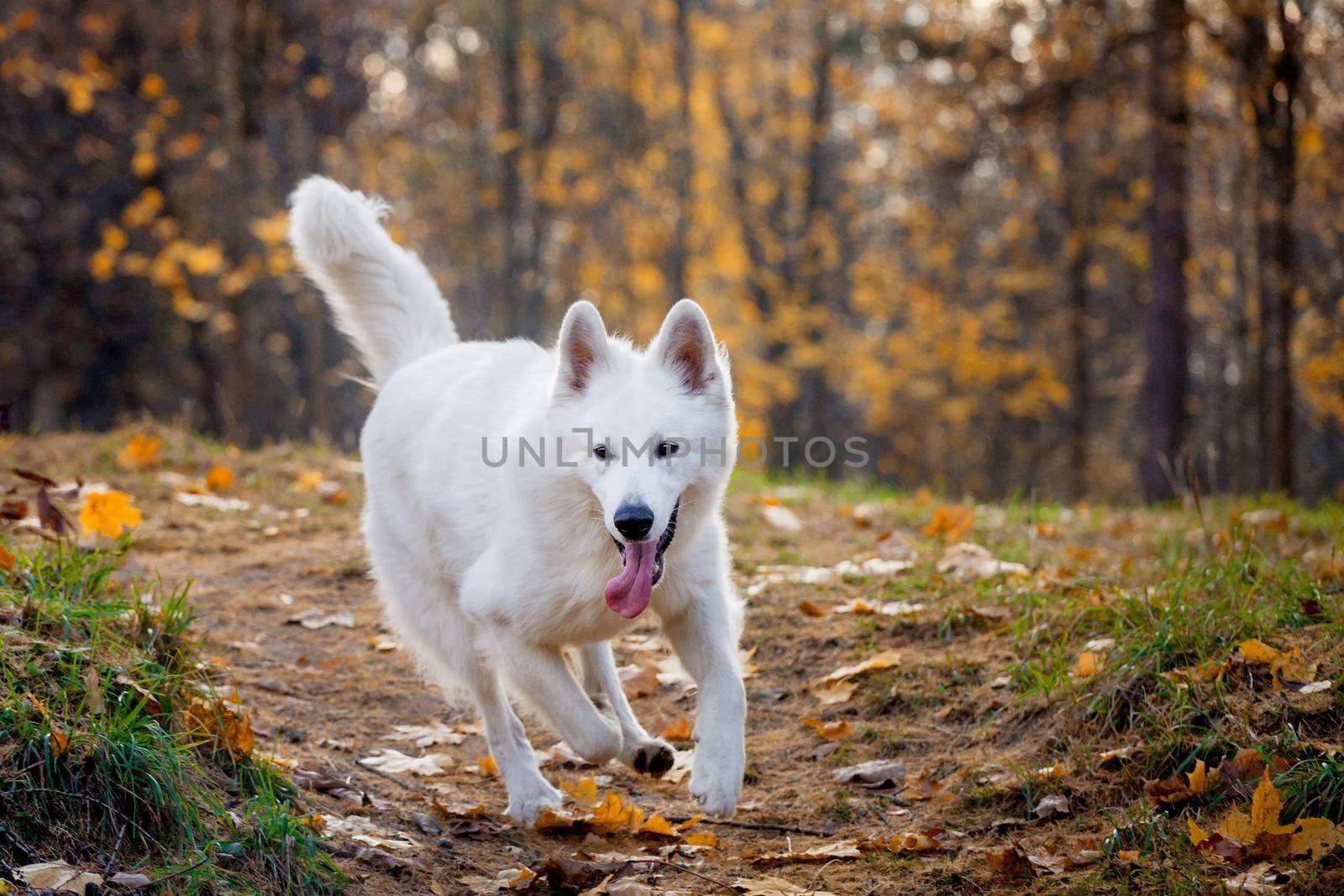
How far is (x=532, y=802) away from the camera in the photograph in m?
3.71

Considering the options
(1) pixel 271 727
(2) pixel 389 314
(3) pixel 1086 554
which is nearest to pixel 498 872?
(1) pixel 271 727

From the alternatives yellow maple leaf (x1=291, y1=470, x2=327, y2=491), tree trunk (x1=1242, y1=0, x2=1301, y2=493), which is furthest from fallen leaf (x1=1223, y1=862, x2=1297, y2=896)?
tree trunk (x1=1242, y1=0, x2=1301, y2=493)

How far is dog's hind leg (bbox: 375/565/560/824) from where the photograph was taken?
12.3 ft

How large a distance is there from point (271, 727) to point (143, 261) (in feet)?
38.2

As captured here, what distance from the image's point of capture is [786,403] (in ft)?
67.9

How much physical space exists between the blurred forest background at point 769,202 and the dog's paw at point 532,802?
5604 mm

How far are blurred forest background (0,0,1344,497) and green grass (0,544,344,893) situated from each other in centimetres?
589

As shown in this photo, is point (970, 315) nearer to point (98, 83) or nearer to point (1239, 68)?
point (1239, 68)

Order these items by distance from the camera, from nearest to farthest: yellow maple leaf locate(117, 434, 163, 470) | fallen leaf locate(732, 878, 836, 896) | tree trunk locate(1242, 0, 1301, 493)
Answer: fallen leaf locate(732, 878, 836, 896) → yellow maple leaf locate(117, 434, 163, 470) → tree trunk locate(1242, 0, 1301, 493)

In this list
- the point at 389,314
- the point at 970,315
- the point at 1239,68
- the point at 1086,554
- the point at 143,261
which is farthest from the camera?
the point at 970,315

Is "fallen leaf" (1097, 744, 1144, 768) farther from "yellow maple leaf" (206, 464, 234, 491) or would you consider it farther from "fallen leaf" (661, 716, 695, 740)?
"yellow maple leaf" (206, 464, 234, 491)

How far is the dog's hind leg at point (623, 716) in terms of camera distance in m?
3.57

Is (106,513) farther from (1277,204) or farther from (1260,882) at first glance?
(1277,204)

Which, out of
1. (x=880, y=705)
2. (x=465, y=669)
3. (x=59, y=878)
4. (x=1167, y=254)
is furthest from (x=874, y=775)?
(x=1167, y=254)
